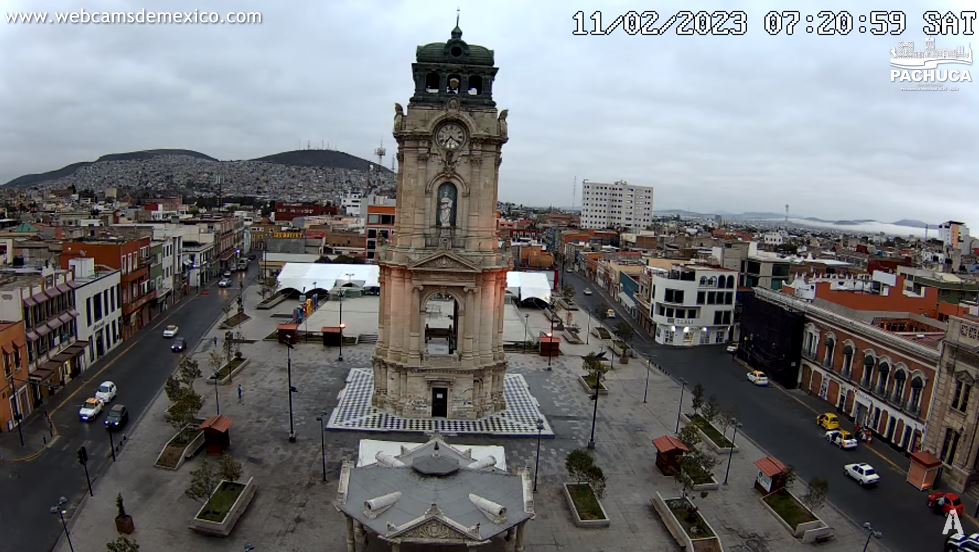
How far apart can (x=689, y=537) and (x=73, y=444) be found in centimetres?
4091

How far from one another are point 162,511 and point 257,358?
102 ft

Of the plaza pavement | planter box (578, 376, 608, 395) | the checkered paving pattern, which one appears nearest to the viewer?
the plaza pavement

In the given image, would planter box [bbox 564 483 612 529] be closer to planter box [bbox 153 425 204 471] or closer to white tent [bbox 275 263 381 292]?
planter box [bbox 153 425 204 471]

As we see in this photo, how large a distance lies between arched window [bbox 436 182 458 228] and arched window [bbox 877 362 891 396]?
38965 mm

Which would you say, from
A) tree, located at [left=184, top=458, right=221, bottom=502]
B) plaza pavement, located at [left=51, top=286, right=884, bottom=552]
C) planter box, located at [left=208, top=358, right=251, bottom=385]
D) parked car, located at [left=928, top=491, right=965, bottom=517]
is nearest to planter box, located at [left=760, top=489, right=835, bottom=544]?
plaza pavement, located at [left=51, top=286, right=884, bottom=552]

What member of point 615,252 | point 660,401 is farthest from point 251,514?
point 615,252

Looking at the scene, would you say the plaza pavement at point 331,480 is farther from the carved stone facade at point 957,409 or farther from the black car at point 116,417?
the carved stone facade at point 957,409

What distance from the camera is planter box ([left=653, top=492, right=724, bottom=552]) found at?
31314mm

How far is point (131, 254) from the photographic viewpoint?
2813 inches

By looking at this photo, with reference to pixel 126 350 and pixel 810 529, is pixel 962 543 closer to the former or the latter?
pixel 810 529

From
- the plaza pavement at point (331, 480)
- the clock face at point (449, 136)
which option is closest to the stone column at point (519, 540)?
the plaza pavement at point (331, 480)

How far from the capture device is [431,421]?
47.0 metres

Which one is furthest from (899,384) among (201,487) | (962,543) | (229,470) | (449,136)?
(201,487)

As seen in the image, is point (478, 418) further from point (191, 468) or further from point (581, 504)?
point (191, 468)
